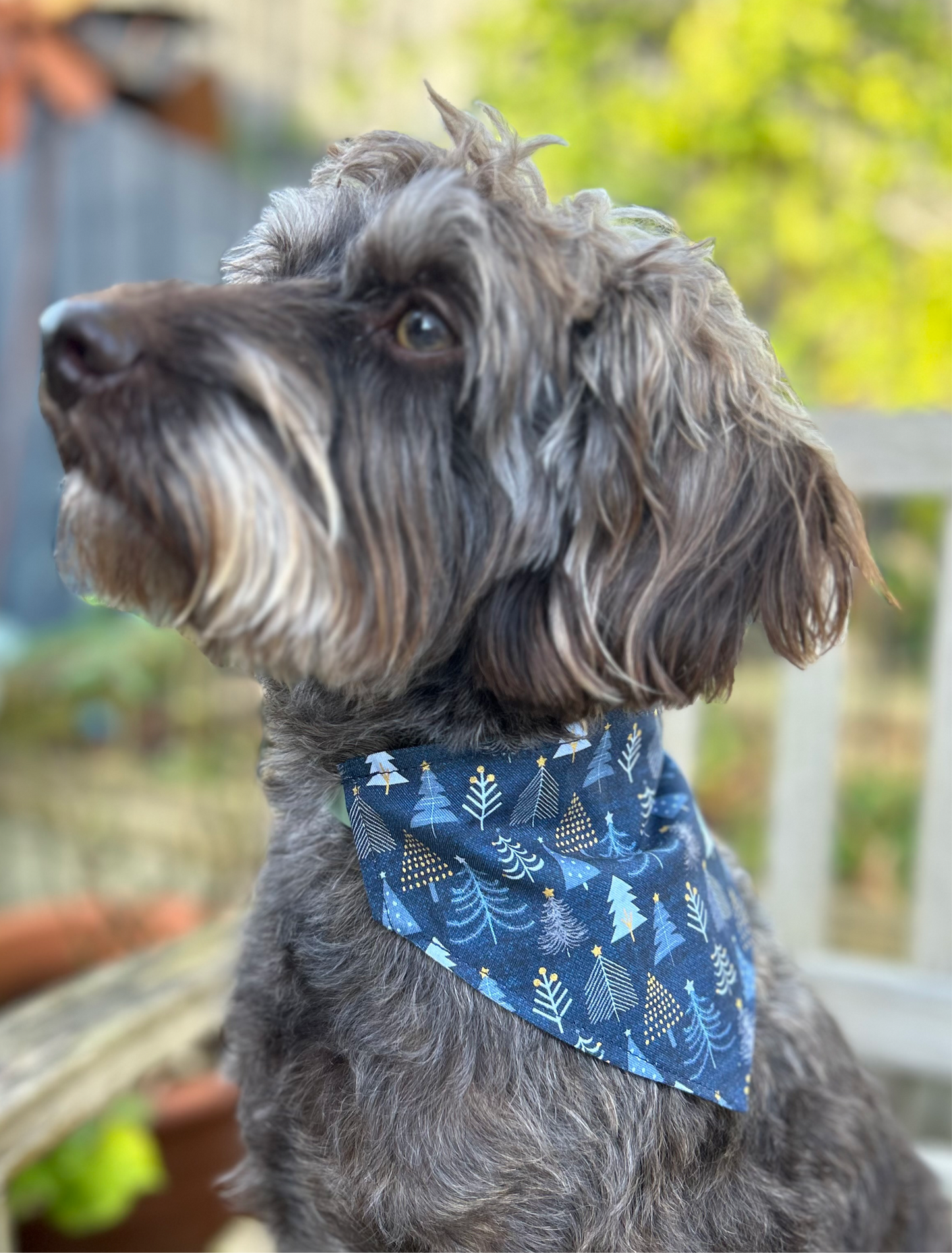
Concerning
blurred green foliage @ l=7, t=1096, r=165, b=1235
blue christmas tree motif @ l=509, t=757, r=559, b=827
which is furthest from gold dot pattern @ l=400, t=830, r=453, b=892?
blurred green foliage @ l=7, t=1096, r=165, b=1235

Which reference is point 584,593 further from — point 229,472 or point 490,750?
point 229,472

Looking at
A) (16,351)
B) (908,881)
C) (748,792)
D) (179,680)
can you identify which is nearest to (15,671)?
(179,680)

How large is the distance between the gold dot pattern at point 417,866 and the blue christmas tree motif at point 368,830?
0.06ft

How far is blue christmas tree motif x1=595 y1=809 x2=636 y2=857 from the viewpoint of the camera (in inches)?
54.0

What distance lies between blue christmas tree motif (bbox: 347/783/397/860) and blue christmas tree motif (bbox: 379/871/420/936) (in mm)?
46

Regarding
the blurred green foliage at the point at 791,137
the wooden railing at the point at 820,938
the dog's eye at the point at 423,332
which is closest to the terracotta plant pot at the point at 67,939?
the wooden railing at the point at 820,938

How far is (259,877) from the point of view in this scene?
158cm

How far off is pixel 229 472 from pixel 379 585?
20 centimetres

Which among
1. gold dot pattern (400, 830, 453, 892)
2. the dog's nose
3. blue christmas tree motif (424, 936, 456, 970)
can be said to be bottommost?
blue christmas tree motif (424, 936, 456, 970)

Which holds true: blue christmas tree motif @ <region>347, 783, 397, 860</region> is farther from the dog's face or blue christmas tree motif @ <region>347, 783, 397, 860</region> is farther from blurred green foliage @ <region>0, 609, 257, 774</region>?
blurred green foliage @ <region>0, 609, 257, 774</region>

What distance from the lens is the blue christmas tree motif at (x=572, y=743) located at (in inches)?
52.2

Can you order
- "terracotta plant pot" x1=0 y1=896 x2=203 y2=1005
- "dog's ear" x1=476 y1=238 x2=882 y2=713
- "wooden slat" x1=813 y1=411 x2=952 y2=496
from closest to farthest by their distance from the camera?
"dog's ear" x1=476 y1=238 x2=882 y2=713 → "wooden slat" x1=813 y1=411 x2=952 y2=496 → "terracotta plant pot" x1=0 y1=896 x2=203 y2=1005

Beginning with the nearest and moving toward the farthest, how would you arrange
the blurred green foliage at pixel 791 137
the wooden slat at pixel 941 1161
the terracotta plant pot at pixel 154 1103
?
the wooden slat at pixel 941 1161
the terracotta plant pot at pixel 154 1103
the blurred green foliage at pixel 791 137

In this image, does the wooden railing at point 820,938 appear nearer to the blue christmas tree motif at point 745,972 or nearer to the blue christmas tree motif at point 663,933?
the blue christmas tree motif at point 745,972
